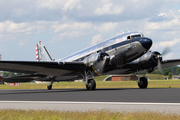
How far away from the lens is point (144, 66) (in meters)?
29.7

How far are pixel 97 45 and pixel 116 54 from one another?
3.02m

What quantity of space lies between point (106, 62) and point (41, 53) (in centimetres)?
1674

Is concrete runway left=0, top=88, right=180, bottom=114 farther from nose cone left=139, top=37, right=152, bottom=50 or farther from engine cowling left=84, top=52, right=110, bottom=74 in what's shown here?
nose cone left=139, top=37, right=152, bottom=50

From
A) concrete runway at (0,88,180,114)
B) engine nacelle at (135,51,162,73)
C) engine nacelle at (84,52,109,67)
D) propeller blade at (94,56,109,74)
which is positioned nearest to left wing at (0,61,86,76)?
engine nacelle at (84,52,109,67)

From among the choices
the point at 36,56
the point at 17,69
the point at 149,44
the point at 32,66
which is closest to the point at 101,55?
the point at 149,44

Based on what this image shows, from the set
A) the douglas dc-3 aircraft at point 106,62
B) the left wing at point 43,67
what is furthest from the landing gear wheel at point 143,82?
the left wing at point 43,67

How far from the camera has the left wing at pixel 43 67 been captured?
86.8 ft

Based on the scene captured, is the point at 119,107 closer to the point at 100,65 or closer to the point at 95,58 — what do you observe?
the point at 100,65

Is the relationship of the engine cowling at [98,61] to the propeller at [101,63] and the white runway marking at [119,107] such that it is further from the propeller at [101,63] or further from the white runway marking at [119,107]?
the white runway marking at [119,107]

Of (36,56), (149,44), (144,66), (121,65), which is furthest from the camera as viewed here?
(36,56)

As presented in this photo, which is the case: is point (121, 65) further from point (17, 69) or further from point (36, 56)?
point (36, 56)

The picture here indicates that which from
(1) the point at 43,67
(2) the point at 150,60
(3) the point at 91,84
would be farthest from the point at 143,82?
(1) the point at 43,67

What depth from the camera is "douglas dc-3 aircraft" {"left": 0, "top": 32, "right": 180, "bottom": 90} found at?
2611cm

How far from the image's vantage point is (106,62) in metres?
26.2
